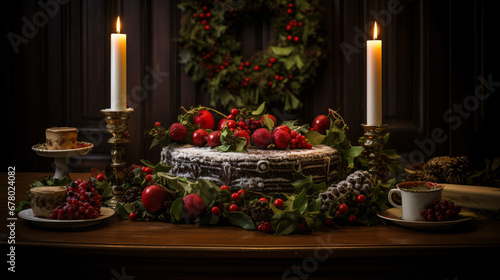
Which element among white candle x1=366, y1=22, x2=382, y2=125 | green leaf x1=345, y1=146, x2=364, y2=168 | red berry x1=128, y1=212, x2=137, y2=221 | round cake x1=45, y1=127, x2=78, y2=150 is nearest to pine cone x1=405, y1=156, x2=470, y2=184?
green leaf x1=345, y1=146, x2=364, y2=168

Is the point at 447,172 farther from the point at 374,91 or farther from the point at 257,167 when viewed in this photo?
the point at 257,167

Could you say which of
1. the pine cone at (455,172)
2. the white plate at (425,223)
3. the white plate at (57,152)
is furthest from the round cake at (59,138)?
the pine cone at (455,172)

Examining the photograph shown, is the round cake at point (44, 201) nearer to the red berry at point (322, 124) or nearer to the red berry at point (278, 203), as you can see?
the red berry at point (278, 203)

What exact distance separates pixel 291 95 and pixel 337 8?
2.10 ft

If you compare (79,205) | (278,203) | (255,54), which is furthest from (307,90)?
(79,205)

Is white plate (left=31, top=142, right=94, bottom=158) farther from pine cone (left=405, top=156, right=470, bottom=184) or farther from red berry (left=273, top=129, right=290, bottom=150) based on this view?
pine cone (left=405, top=156, right=470, bottom=184)

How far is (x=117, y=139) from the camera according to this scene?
4.73 ft

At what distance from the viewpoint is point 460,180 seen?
153 cm

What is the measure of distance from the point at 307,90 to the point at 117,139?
6.43ft

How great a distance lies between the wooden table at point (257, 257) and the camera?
1.07m

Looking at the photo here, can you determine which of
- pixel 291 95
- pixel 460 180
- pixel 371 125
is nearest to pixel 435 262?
pixel 371 125

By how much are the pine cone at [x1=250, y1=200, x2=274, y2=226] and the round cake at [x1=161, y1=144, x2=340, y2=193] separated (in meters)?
0.15

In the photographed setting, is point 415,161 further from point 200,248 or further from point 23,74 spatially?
point 23,74

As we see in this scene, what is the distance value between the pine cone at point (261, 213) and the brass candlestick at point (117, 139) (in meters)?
0.47
